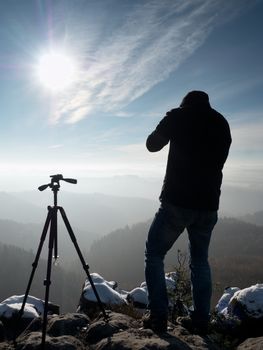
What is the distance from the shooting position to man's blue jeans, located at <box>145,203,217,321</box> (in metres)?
6.44

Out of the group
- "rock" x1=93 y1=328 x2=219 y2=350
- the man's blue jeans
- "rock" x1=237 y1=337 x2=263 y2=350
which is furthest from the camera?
"rock" x1=237 y1=337 x2=263 y2=350

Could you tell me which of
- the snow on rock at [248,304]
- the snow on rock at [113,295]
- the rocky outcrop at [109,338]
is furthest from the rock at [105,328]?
the snow on rock at [248,304]

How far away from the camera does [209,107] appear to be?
6660 mm

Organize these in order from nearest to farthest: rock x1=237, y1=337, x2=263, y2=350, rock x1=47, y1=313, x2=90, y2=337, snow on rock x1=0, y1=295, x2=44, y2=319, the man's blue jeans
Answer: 1. the man's blue jeans
2. rock x1=237, y1=337, x2=263, y2=350
3. rock x1=47, y1=313, x2=90, y2=337
4. snow on rock x1=0, y1=295, x2=44, y2=319

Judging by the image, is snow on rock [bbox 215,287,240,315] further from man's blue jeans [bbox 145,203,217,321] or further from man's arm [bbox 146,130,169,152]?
man's arm [bbox 146,130,169,152]

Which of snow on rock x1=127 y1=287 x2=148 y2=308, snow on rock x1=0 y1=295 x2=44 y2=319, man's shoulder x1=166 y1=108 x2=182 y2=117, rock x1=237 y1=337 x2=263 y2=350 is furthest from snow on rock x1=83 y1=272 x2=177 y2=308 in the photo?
man's shoulder x1=166 y1=108 x2=182 y2=117

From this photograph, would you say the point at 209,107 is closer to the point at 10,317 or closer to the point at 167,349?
the point at 167,349

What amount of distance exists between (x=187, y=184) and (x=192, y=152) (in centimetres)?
62

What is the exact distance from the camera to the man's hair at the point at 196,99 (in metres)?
6.59

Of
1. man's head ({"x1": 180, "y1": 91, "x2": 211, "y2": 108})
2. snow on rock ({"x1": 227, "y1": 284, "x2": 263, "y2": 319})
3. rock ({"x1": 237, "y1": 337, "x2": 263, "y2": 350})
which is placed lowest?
rock ({"x1": 237, "y1": 337, "x2": 263, "y2": 350})

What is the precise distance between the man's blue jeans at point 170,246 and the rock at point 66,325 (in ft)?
6.98

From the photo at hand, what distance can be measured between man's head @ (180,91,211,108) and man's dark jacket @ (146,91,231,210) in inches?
1.0

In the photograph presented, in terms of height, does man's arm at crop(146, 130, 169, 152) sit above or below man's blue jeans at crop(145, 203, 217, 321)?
above

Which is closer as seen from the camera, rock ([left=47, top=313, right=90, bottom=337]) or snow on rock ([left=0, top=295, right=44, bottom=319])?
rock ([left=47, top=313, right=90, bottom=337])
